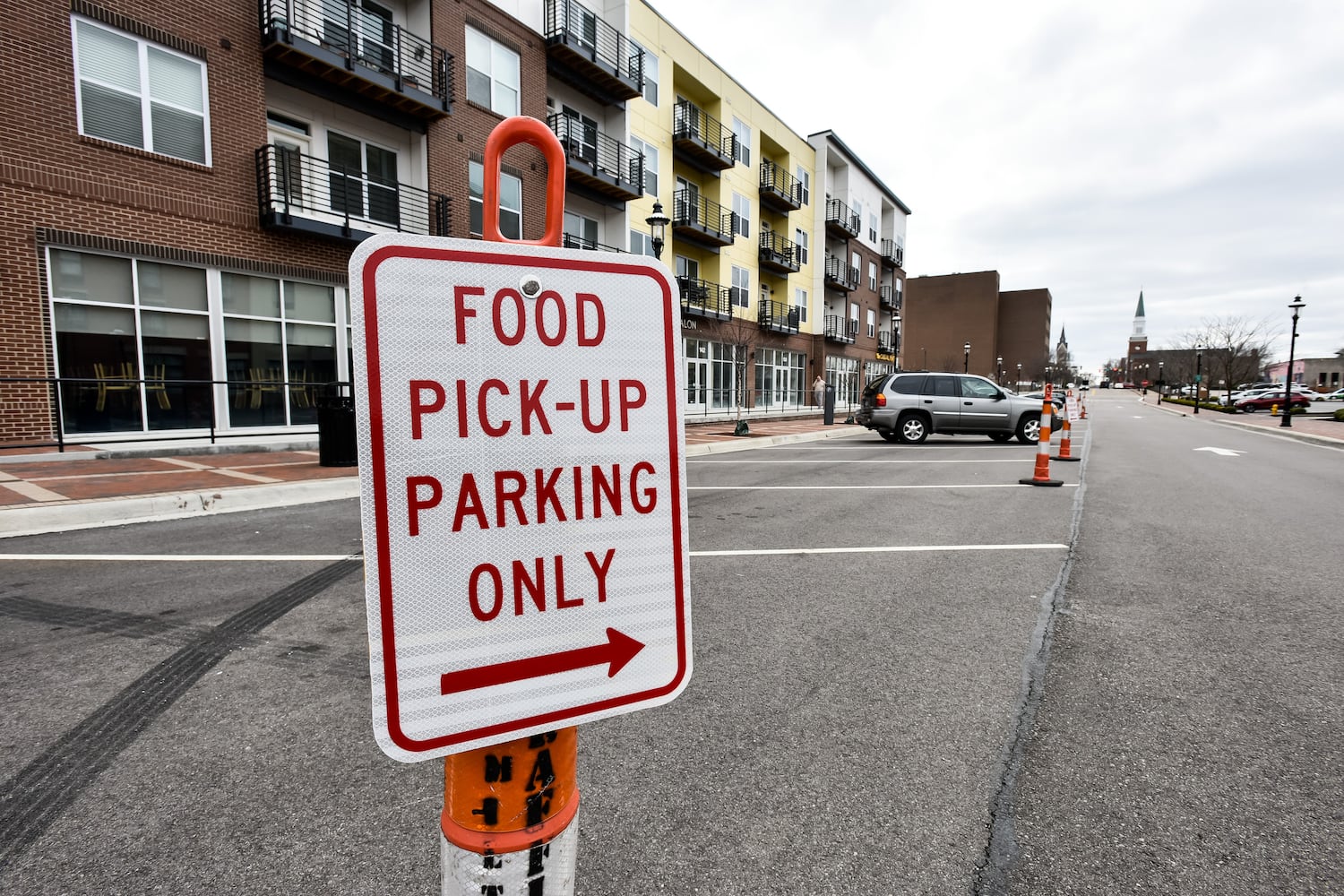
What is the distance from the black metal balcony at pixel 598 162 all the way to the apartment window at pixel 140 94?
8890 mm

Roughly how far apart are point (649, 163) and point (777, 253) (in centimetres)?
1057

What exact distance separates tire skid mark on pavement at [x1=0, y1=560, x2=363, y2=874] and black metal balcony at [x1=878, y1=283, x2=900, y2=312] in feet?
159

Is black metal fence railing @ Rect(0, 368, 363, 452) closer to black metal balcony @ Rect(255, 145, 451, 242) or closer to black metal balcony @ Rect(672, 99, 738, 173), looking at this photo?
black metal balcony @ Rect(255, 145, 451, 242)

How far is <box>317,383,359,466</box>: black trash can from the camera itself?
9.14 metres

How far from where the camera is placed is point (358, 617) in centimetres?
374

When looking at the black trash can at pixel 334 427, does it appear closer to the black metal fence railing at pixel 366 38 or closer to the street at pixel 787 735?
the street at pixel 787 735

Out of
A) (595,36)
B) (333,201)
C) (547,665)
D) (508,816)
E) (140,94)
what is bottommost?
(508,816)

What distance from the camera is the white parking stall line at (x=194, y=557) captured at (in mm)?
4934

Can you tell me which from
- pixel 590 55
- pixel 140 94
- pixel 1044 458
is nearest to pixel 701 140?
pixel 590 55

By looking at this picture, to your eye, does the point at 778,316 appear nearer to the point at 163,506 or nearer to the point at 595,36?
the point at 595,36

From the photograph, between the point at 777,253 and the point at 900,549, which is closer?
the point at 900,549

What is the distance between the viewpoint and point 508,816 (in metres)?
1.01

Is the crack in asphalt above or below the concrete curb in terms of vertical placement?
below

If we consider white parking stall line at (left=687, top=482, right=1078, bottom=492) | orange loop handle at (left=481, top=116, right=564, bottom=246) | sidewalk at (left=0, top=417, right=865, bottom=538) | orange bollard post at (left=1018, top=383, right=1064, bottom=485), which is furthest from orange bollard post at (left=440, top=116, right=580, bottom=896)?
orange bollard post at (left=1018, top=383, right=1064, bottom=485)
